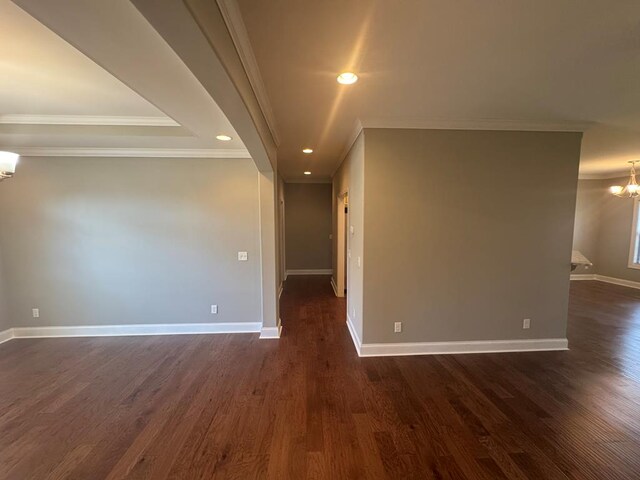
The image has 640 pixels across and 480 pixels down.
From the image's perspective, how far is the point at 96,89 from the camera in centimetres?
213

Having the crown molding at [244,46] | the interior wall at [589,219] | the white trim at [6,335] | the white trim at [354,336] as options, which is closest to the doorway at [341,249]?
the white trim at [354,336]

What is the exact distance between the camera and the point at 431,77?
6.51 feet

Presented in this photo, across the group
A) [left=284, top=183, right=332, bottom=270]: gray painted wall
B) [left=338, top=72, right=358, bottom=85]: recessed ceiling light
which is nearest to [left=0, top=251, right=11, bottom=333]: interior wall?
[left=338, top=72, right=358, bottom=85]: recessed ceiling light

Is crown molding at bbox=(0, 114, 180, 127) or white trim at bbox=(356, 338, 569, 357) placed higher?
crown molding at bbox=(0, 114, 180, 127)

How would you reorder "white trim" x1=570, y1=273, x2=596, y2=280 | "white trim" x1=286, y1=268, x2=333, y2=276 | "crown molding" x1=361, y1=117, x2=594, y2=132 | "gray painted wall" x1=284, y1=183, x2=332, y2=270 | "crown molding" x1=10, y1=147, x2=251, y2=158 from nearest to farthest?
"crown molding" x1=361, y1=117, x2=594, y2=132 → "crown molding" x1=10, y1=147, x2=251, y2=158 → "white trim" x1=570, y1=273, x2=596, y2=280 → "gray painted wall" x1=284, y1=183, x2=332, y2=270 → "white trim" x1=286, y1=268, x2=333, y2=276

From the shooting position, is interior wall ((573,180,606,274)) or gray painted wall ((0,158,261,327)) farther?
interior wall ((573,180,606,274))

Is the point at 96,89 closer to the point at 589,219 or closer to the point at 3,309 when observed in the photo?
the point at 3,309

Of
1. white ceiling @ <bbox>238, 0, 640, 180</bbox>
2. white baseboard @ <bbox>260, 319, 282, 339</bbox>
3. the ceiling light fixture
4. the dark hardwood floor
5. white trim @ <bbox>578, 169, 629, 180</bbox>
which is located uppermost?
white trim @ <bbox>578, 169, 629, 180</bbox>

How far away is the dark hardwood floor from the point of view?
1698mm

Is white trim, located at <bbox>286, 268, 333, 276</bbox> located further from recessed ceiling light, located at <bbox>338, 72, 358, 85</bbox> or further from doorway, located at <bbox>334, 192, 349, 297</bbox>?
recessed ceiling light, located at <bbox>338, 72, 358, 85</bbox>

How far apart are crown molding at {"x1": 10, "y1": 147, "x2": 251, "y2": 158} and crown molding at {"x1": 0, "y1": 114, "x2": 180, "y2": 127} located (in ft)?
2.04

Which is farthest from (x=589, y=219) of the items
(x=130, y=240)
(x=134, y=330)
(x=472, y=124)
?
(x=134, y=330)

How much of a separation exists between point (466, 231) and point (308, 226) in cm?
484

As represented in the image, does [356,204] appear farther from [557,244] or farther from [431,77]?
[557,244]
